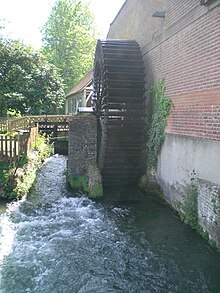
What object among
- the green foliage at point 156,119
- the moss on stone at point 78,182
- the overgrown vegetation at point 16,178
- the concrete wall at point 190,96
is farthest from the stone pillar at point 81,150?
the concrete wall at point 190,96

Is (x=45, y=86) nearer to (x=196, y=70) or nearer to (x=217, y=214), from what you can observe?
(x=196, y=70)

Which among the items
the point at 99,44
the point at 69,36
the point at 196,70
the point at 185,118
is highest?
the point at 69,36

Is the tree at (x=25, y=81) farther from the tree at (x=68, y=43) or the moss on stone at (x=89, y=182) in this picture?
the moss on stone at (x=89, y=182)

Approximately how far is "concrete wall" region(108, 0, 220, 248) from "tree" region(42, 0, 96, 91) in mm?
21058

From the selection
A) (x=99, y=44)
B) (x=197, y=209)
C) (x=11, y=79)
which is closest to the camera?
(x=197, y=209)

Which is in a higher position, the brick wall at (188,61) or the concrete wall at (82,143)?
the brick wall at (188,61)

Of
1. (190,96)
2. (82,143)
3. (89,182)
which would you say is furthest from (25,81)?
(190,96)

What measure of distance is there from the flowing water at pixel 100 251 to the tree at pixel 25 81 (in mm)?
12301

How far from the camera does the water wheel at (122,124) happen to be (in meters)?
8.80

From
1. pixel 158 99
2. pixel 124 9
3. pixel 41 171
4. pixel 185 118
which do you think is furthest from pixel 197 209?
pixel 124 9

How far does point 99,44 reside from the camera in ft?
33.0

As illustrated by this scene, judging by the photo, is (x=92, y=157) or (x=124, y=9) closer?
(x=92, y=157)

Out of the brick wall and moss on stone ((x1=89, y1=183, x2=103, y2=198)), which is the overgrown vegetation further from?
the brick wall

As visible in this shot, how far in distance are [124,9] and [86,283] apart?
10.6 metres
